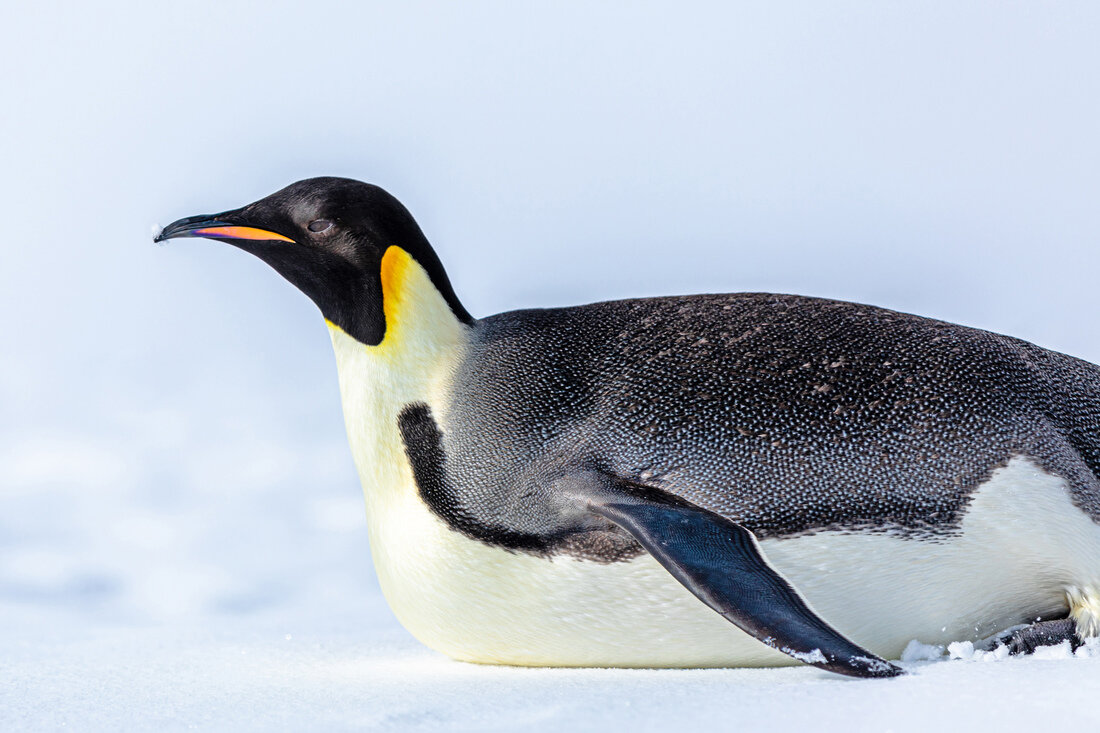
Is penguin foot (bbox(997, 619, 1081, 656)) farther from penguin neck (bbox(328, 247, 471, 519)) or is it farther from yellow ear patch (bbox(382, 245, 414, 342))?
yellow ear patch (bbox(382, 245, 414, 342))

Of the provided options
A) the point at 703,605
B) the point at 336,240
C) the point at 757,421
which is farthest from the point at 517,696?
the point at 336,240

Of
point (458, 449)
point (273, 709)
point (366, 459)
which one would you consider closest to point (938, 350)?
point (458, 449)

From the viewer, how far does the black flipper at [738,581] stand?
162 cm

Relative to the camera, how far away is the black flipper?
162 centimetres

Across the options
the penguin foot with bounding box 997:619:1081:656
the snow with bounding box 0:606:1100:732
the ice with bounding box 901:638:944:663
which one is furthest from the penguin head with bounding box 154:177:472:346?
the penguin foot with bounding box 997:619:1081:656

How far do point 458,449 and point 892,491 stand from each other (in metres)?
0.80

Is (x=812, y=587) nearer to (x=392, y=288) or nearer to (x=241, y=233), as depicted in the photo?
(x=392, y=288)

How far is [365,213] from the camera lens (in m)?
2.24

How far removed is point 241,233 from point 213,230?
0.25ft

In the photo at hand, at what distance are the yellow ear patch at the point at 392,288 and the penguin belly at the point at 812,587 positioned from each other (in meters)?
0.36

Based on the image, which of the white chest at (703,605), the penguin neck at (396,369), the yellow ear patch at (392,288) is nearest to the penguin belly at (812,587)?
the white chest at (703,605)

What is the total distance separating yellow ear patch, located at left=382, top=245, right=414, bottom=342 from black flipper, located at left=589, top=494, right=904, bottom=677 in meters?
0.66

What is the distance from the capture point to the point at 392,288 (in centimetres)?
225

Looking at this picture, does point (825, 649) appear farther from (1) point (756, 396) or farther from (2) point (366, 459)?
(2) point (366, 459)
